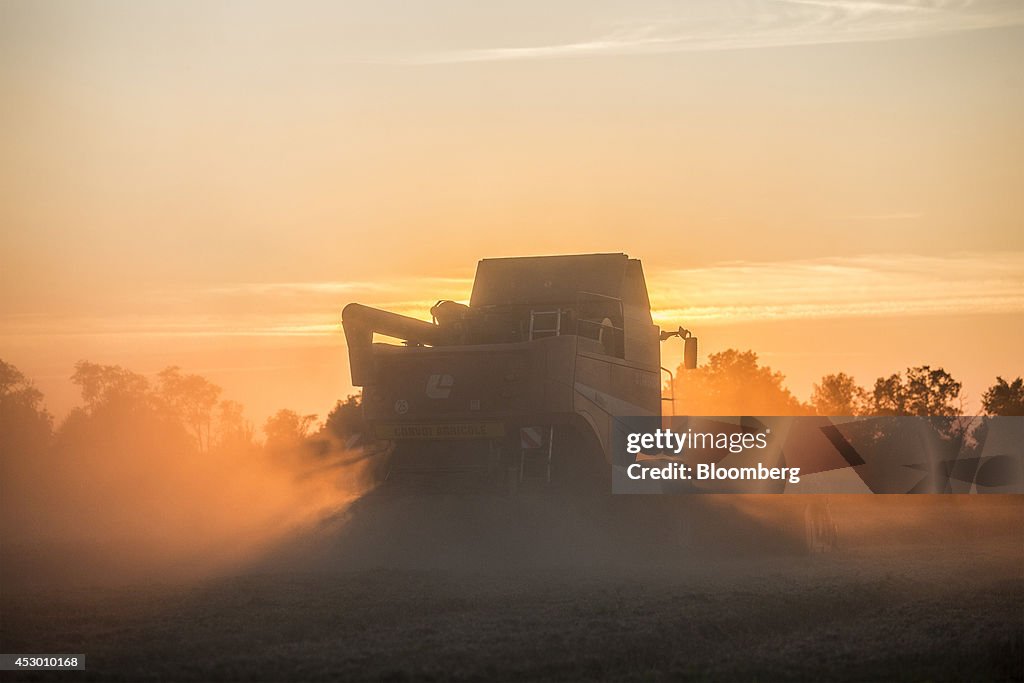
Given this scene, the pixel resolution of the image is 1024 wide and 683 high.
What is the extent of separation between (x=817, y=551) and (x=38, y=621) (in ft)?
38.6

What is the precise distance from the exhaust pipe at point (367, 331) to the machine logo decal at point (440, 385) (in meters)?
0.95

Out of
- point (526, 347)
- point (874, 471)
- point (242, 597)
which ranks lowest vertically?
point (874, 471)

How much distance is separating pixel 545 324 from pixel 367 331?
9.02ft

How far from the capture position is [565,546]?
57.8 ft

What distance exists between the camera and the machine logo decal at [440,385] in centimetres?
1772

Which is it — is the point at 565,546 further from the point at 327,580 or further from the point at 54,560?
Answer: the point at 54,560

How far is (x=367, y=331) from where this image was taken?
18.5 m

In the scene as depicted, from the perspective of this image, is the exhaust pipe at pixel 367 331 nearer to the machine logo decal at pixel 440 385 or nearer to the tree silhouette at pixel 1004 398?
the machine logo decal at pixel 440 385

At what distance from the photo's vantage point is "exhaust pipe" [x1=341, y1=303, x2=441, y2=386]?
18.2 meters

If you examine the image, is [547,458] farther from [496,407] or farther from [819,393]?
[819,393]

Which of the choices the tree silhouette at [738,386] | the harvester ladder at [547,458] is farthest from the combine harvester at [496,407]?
the tree silhouette at [738,386]

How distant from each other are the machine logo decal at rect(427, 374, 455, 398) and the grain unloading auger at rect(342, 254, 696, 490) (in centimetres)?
1

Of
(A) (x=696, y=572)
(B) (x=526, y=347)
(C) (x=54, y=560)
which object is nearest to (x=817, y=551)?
(A) (x=696, y=572)

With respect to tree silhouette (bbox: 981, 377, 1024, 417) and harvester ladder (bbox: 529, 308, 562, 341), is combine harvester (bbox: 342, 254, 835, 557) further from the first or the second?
tree silhouette (bbox: 981, 377, 1024, 417)
